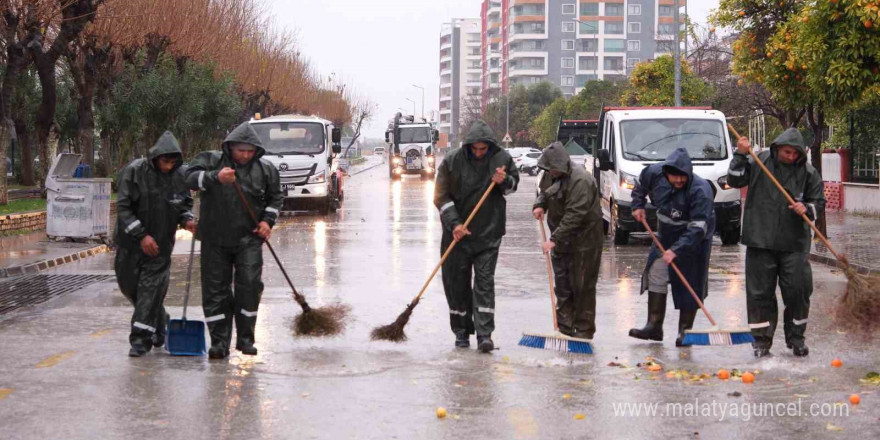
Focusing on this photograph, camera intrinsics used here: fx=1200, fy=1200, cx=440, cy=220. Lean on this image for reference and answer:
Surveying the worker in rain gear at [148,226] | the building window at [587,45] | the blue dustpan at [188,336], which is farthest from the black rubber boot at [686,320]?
the building window at [587,45]

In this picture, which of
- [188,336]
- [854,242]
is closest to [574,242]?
[188,336]

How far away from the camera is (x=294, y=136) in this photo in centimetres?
2811

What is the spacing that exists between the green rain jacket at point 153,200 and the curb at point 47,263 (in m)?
6.59

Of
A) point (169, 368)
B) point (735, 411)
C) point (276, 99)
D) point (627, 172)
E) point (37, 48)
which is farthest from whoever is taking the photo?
point (276, 99)

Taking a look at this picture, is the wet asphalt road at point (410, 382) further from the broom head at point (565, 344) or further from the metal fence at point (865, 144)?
the metal fence at point (865, 144)

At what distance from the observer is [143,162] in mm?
8914

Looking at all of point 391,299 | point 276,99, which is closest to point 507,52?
point 276,99

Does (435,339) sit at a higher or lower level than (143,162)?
lower

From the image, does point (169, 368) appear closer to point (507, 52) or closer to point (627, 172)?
point (627, 172)

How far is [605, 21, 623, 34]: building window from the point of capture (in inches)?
5714

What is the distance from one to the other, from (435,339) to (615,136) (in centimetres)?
1023

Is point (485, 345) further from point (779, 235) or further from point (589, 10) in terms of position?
point (589, 10)

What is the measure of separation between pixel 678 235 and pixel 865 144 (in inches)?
764

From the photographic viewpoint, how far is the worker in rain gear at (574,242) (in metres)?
9.01
